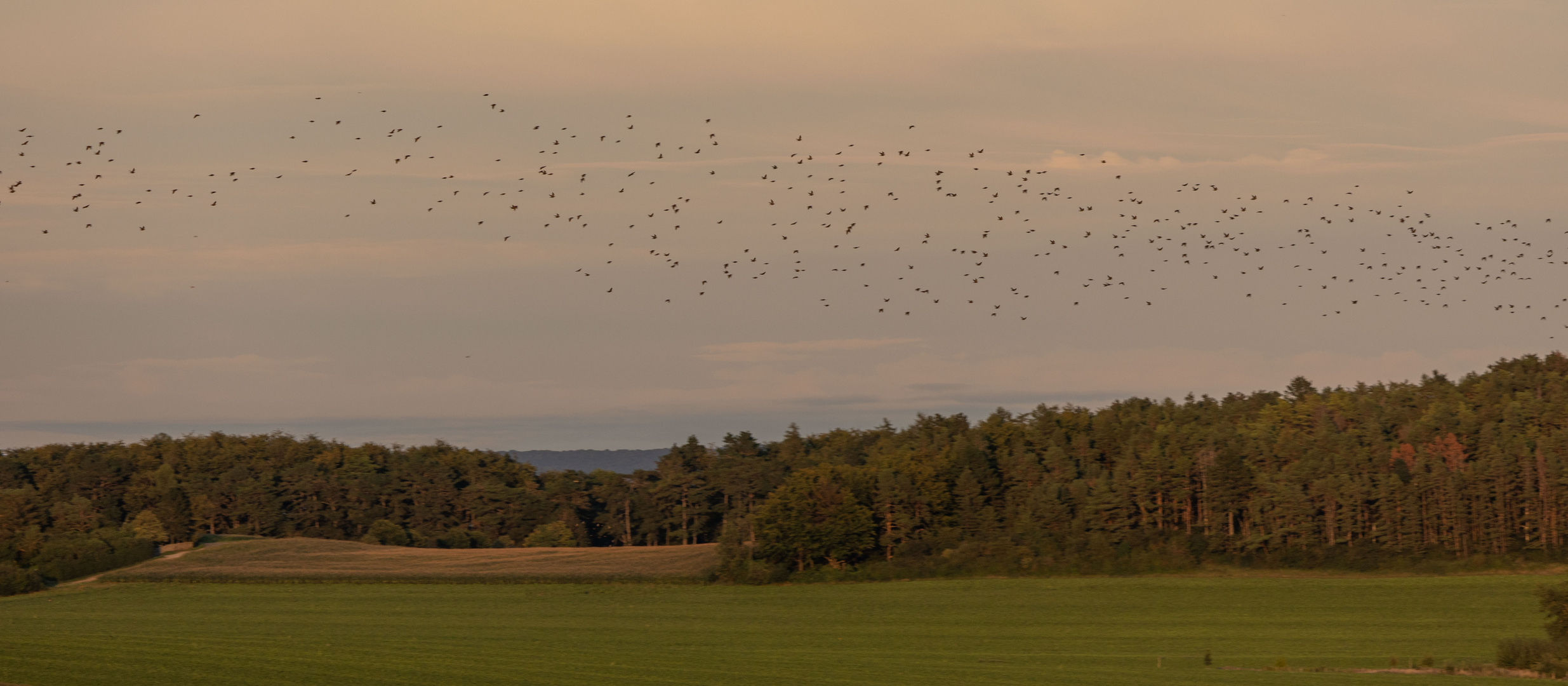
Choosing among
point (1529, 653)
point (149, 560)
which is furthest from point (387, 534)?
point (1529, 653)

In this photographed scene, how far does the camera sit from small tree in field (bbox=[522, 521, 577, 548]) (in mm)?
186500

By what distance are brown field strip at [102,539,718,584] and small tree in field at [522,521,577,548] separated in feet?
56.5

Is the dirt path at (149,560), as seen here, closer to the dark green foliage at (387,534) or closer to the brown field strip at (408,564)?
the brown field strip at (408,564)

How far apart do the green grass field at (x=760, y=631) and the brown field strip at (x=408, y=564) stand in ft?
13.6

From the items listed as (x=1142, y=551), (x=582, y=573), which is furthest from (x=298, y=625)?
(x=1142, y=551)

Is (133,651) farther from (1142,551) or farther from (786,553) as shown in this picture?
(1142,551)

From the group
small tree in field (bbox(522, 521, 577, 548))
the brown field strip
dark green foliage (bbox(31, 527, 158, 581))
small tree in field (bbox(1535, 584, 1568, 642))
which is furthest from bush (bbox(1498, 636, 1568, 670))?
small tree in field (bbox(522, 521, 577, 548))

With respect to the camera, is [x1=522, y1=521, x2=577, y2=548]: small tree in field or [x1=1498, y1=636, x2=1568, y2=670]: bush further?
[x1=522, y1=521, x2=577, y2=548]: small tree in field

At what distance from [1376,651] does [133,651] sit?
63.6 metres

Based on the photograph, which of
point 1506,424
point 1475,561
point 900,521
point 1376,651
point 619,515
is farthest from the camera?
point 619,515

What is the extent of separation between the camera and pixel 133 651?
75438mm

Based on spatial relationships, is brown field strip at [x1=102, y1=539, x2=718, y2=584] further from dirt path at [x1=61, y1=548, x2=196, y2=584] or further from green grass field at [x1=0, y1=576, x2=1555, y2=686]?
green grass field at [x1=0, y1=576, x2=1555, y2=686]

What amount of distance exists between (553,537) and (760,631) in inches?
3956

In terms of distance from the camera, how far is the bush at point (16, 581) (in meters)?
126
